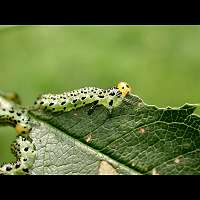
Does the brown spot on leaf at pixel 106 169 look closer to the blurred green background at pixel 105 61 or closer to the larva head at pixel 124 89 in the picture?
the larva head at pixel 124 89

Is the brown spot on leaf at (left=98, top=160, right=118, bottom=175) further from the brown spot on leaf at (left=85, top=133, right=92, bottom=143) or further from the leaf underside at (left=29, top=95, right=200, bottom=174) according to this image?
the brown spot on leaf at (left=85, top=133, right=92, bottom=143)

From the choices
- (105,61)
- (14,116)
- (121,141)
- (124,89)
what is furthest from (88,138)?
(105,61)

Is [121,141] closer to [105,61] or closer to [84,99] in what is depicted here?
[84,99]

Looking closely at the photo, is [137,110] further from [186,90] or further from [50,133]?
[186,90]

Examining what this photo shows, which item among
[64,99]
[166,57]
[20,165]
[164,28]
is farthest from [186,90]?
[20,165]

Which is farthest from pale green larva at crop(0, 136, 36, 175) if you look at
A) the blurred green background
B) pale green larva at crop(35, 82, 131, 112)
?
the blurred green background

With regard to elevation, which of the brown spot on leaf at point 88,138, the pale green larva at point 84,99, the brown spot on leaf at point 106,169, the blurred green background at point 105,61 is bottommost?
the brown spot on leaf at point 106,169

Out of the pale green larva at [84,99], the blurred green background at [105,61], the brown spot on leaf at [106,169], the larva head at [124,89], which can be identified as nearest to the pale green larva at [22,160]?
the pale green larva at [84,99]
